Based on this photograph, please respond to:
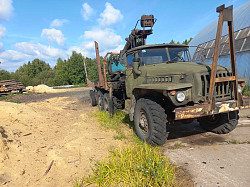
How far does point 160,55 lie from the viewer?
179 inches

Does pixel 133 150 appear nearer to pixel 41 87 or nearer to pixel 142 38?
pixel 142 38

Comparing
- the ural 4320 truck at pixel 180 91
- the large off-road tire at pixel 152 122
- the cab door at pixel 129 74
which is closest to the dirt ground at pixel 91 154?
the large off-road tire at pixel 152 122

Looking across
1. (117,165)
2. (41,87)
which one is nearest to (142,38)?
(117,165)

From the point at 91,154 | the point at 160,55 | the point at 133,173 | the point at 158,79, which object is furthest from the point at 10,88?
the point at 133,173

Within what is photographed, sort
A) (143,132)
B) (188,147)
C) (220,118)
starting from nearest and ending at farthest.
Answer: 1. (188,147)
2. (143,132)
3. (220,118)

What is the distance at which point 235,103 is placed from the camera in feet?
11.1

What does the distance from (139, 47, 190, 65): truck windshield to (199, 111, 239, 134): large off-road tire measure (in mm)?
1760

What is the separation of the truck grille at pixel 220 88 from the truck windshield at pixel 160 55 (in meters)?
1.31

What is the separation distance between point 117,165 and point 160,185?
0.78m

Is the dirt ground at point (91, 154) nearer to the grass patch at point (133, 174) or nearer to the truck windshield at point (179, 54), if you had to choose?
the grass patch at point (133, 174)

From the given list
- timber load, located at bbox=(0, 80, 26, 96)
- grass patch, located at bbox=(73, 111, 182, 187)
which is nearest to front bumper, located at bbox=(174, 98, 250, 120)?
grass patch, located at bbox=(73, 111, 182, 187)

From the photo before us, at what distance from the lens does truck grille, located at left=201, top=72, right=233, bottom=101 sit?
336 cm

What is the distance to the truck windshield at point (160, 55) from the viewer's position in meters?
4.52

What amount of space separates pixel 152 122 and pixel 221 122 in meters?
2.03
